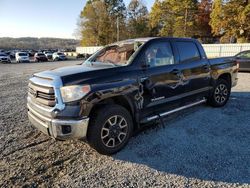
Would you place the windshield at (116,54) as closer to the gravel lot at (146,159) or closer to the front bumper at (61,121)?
the front bumper at (61,121)

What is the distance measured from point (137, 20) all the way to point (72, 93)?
55.9 metres

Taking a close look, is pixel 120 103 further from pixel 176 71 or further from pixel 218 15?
pixel 218 15

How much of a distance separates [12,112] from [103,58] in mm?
3096

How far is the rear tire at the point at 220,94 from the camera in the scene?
5.94 m

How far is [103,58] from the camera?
4.82 m

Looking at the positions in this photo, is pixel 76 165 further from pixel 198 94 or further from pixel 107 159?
pixel 198 94

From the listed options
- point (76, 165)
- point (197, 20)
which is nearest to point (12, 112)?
point (76, 165)

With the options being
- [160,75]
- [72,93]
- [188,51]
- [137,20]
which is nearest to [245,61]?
[188,51]

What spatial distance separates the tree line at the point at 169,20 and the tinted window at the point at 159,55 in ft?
86.1

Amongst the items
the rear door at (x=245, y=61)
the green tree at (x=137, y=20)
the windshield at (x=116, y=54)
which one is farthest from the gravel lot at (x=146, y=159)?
the green tree at (x=137, y=20)

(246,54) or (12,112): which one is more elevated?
(246,54)

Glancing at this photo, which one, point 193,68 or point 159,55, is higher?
point 159,55

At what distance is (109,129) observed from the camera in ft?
12.0

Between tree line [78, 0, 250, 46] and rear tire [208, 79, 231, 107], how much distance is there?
79.8 ft
